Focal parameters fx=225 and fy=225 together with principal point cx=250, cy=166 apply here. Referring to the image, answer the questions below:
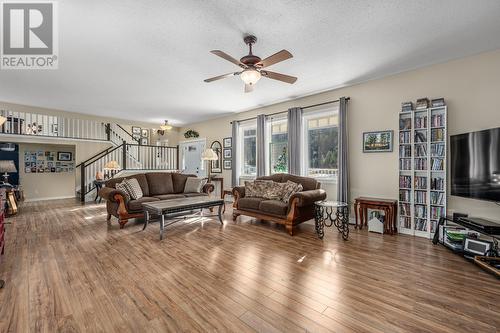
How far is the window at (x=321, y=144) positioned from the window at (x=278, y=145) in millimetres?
636

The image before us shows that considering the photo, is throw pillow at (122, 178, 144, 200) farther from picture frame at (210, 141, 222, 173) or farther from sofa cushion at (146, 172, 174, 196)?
picture frame at (210, 141, 222, 173)

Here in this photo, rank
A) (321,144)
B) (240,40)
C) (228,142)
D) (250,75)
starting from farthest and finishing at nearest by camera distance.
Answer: (228,142)
(321,144)
(240,40)
(250,75)

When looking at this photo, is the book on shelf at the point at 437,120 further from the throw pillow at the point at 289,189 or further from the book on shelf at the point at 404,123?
the throw pillow at the point at 289,189

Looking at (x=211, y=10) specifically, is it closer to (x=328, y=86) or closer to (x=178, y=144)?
(x=328, y=86)

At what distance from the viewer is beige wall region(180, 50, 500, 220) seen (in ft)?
10.7

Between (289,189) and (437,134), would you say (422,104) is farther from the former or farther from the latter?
(289,189)

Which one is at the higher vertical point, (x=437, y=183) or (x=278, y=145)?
(x=278, y=145)

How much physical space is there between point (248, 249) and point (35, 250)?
2.94 meters

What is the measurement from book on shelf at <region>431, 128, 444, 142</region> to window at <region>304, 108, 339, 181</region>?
5.36 feet

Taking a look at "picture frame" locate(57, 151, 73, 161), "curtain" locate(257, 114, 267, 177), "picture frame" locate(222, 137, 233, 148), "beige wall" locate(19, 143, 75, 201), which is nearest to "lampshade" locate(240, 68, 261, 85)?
"curtain" locate(257, 114, 267, 177)

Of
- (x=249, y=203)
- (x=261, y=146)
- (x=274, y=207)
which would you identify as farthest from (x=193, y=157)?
(x=274, y=207)

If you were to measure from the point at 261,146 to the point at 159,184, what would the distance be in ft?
9.14

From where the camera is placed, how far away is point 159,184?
5.50 metres

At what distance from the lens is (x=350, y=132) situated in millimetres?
4621
